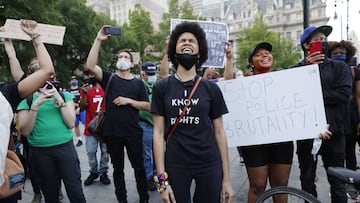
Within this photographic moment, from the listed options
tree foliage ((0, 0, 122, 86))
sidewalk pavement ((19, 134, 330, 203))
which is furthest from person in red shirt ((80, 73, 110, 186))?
tree foliage ((0, 0, 122, 86))

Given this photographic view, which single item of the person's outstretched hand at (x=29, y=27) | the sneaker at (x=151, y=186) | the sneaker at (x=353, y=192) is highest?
the person's outstretched hand at (x=29, y=27)

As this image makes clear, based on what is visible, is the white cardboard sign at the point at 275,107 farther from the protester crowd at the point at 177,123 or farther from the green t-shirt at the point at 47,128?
the green t-shirt at the point at 47,128

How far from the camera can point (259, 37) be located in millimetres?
39219

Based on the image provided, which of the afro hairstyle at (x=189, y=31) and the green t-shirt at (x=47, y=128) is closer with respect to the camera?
the afro hairstyle at (x=189, y=31)

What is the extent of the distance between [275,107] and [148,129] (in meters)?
2.26

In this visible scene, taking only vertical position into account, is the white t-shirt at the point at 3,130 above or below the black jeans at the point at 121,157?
above

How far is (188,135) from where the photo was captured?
2131mm

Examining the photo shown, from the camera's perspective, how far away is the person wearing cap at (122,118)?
3514mm

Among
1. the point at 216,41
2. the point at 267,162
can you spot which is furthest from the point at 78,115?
the point at 267,162

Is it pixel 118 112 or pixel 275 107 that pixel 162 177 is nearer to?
pixel 275 107

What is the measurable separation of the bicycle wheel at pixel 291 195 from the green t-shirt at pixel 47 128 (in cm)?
190

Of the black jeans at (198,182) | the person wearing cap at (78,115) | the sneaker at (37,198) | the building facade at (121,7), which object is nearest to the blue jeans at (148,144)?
the sneaker at (37,198)

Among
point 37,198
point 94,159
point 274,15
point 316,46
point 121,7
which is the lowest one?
point 37,198

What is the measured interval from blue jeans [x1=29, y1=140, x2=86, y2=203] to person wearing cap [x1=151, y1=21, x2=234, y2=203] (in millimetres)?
1110
